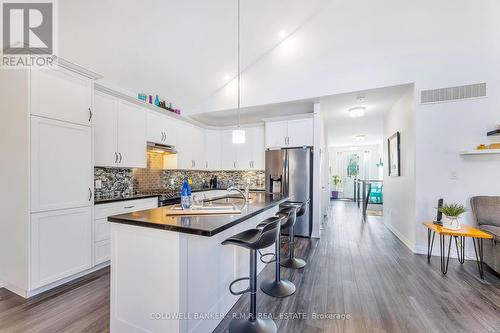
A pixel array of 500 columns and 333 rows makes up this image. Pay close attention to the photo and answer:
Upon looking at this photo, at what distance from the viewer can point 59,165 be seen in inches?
90.3

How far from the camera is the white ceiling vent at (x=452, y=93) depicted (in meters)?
3.00

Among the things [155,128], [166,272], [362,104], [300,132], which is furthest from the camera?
[300,132]

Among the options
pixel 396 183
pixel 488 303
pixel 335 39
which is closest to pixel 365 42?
pixel 335 39

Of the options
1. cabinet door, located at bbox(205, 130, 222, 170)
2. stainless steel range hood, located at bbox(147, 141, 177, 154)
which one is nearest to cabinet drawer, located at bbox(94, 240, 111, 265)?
stainless steel range hood, located at bbox(147, 141, 177, 154)

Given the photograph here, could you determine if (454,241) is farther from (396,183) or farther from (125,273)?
(125,273)

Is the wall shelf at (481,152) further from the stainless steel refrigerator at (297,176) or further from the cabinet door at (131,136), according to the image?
the cabinet door at (131,136)

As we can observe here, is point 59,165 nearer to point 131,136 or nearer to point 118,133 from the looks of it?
point 118,133

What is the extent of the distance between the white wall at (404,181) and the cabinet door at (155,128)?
432 centimetres

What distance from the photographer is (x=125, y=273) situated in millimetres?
1567

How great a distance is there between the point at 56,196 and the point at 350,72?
436 centimetres

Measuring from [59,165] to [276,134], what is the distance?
3.60m

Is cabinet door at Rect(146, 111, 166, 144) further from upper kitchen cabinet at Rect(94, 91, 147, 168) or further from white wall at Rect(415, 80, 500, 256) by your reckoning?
white wall at Rect(415, 80, 500, 256)

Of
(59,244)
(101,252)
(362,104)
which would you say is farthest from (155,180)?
(362,104)

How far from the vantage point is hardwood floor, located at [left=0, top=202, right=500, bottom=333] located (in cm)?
174
